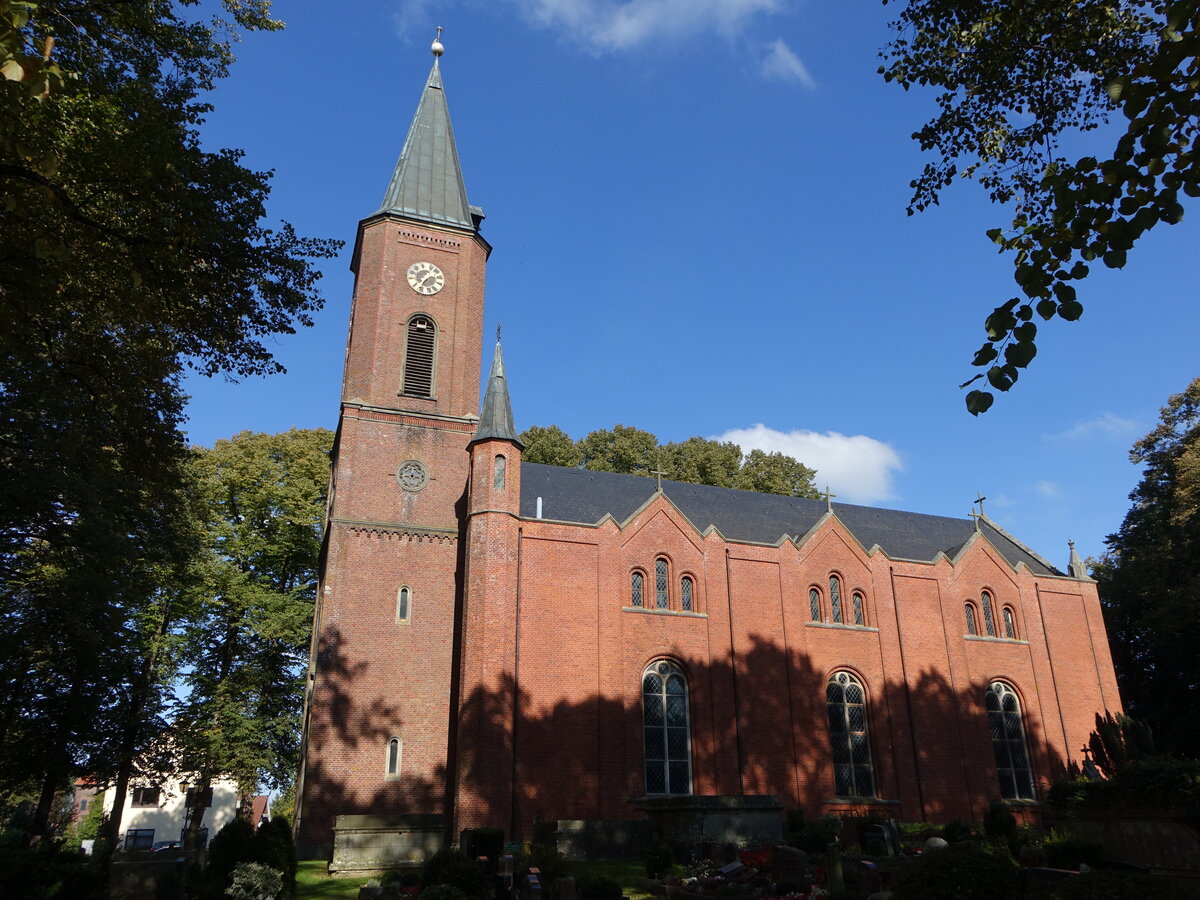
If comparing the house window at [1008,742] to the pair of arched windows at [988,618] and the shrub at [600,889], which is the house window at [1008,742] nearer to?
the pair of arched windows at [988,618]

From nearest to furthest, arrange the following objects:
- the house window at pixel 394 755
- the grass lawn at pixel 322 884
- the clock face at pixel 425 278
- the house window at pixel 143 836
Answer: the grass lawn at pixel 322 884 < the house window at pixel 394 755 < the clock face at pixel 425 278 < the house window at pixel 143 836

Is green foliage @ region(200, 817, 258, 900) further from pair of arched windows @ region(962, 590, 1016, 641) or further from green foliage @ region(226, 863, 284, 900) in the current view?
pair of arched windows @ region(962, 590, 1016, 641)

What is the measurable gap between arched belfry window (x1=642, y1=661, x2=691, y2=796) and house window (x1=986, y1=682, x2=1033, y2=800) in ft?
37.4

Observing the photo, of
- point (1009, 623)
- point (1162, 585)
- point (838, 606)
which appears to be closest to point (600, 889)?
point (838, 606)

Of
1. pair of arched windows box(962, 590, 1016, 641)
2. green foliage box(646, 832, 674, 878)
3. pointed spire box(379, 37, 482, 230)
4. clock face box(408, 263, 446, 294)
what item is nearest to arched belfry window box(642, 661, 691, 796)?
green foliage box(646, 832, 674, 878)

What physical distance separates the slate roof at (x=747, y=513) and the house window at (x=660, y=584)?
2057 millimetres

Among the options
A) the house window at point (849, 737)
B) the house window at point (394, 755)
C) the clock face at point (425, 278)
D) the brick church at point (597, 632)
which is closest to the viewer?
the brick church at point (597, 632)

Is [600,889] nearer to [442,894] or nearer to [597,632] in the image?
[442,894]

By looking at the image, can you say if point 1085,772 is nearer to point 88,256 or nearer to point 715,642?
point 715,642

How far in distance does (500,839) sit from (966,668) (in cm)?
1802

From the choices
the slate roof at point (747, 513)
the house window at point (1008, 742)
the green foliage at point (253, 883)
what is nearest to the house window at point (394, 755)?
the slate roof at point (747, 513)

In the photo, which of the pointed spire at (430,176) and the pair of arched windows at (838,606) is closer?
the pair of arched windows at (838,606)

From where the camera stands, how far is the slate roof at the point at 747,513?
2822 centimetres

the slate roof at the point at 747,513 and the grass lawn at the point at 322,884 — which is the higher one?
the slate roof at the point at 747,513
